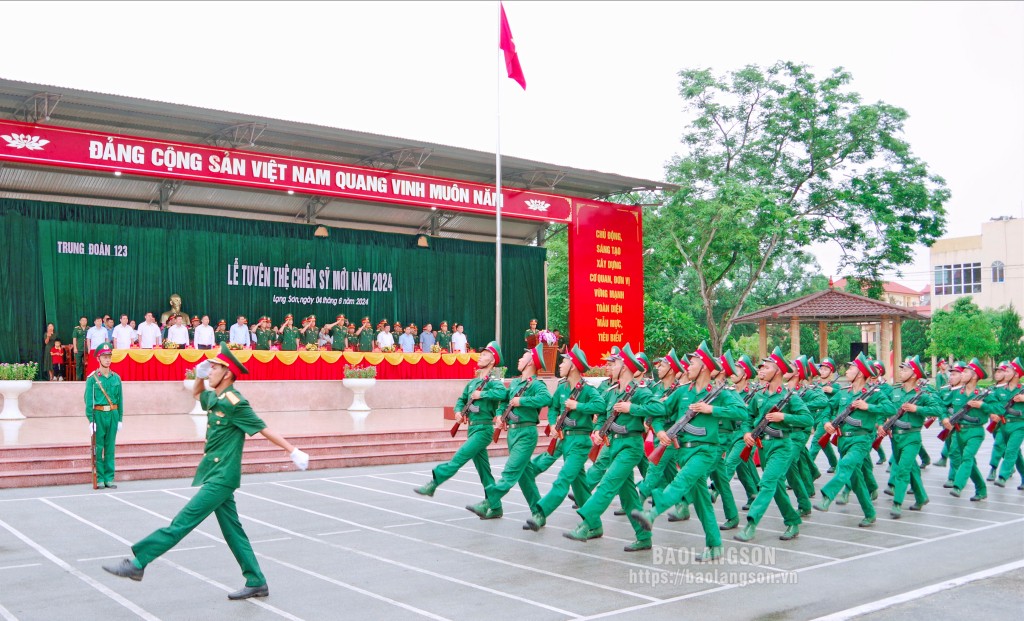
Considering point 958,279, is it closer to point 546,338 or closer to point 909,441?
point 546,338

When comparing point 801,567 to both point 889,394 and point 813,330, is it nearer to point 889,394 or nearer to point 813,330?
point 889,394

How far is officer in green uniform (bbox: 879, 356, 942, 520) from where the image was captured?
34.1ft

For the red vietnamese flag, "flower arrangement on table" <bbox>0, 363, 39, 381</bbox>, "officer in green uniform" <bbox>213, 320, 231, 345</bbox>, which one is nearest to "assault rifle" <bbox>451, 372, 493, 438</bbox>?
"flower arrangement on table" <bbox>0, 363, 39, 381</bbox>

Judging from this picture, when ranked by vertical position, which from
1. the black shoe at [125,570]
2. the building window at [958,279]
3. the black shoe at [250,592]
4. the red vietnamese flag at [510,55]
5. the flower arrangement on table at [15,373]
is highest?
the red vietnamese flag at [510,55]

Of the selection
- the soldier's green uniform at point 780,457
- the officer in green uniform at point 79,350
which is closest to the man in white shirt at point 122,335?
the officer in green uniform at point 79,350

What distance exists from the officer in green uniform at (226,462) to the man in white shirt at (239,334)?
48.0 ft

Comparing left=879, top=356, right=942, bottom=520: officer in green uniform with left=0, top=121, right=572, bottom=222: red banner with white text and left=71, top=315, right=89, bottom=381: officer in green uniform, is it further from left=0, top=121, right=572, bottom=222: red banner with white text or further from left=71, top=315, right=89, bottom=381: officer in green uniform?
left=71, top=315, right=89, bottom=381: officer in green uniform

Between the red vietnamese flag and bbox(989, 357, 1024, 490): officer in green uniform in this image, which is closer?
bbox(989, 357, 1024, 490): officer in green uniform

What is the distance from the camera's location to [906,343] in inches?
2467

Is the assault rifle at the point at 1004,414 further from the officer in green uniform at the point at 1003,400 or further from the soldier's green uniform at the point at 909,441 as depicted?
the soldier's green uniform at the point at 909,441

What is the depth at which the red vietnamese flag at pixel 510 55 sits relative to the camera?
902 inches

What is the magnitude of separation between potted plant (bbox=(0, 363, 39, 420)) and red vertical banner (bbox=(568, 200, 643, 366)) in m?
13.7

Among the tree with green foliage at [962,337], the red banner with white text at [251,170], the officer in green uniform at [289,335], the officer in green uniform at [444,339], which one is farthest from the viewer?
the tree with green foliage at [962,337]

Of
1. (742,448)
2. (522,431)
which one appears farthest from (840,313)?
(522,431)
